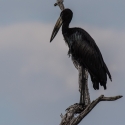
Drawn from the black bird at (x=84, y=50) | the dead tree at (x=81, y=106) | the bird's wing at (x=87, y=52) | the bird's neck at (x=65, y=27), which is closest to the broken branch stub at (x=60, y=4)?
the dead tree at (x=81, y=106)

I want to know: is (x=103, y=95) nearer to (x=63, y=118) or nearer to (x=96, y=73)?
(x=63, y=118)

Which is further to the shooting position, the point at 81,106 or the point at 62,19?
the point at 62,19

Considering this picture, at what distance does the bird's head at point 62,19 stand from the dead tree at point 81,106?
0.94ft

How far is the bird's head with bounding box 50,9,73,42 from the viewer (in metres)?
19.6

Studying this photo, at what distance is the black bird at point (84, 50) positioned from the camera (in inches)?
741

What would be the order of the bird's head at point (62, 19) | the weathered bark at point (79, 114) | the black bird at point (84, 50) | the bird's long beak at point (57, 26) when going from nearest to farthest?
the weathered bark at point (79, 114) → the black bird at point (84, 50) → the bird's head at point (62, 19) → the bird's long beak at point (57, 26)

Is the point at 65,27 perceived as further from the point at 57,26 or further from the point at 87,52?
the point at 87,52

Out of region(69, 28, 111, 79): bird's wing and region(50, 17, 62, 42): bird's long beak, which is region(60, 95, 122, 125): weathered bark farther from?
region(50, 17, 62, 42): bird's long beak

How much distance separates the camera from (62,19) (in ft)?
64.8

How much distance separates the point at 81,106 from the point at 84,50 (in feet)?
6.90

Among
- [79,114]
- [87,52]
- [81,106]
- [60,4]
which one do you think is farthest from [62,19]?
[79,114]

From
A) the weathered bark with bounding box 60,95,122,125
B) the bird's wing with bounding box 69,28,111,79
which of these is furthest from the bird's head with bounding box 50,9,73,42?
the weathered bark with bounding box 60,95,122,125

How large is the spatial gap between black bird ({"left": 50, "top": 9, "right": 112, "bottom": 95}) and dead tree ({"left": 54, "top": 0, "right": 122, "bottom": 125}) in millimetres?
240

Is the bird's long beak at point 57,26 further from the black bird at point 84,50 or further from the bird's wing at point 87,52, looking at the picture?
the bird's wing at point 87,52
